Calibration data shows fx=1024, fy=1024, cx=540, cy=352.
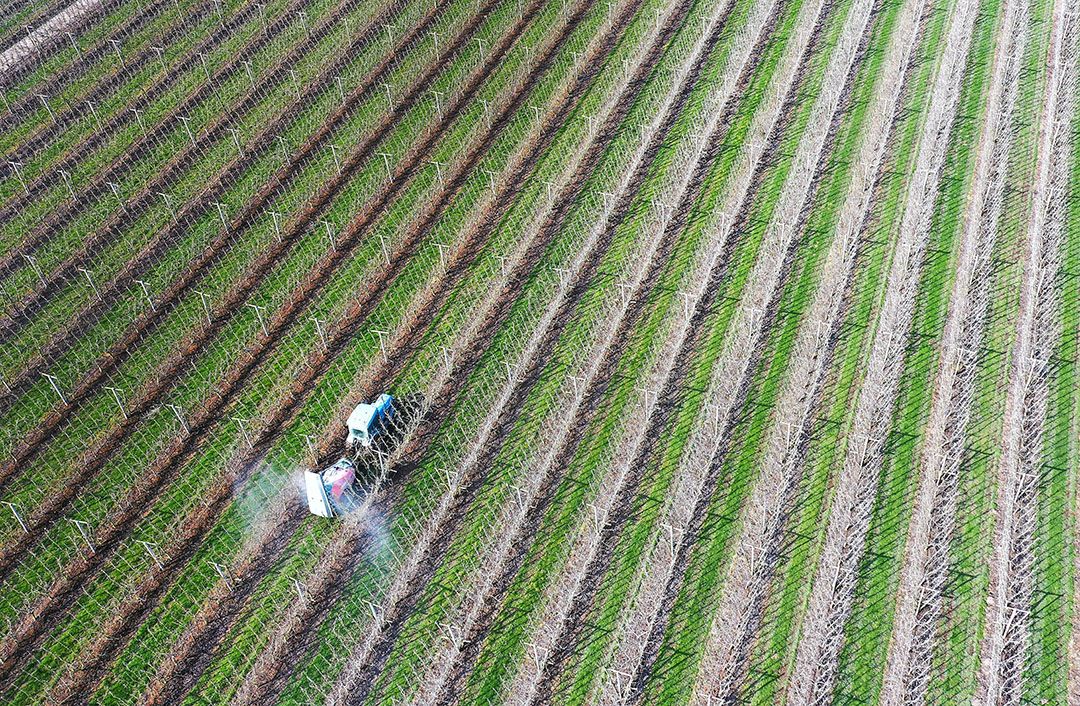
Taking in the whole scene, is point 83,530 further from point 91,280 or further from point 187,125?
point 187,125

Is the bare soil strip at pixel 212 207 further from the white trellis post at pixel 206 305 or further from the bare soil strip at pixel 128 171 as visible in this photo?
the white trellis post at pixel 206 305

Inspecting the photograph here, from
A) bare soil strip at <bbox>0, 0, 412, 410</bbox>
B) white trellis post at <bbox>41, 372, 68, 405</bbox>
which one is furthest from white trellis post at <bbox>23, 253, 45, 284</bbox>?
white trellis post at <bbox>41, 372, 68, 405</bbox>

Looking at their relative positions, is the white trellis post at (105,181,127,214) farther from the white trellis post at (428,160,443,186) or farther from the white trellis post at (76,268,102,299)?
the white trellis post at (428,160,443,186)

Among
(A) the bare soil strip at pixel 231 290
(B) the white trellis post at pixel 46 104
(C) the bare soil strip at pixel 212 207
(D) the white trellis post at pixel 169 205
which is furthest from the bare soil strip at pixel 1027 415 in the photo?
(B) the white trellis post at pixel 46 104

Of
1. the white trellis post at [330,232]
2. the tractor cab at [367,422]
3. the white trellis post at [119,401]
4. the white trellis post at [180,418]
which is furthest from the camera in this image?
the white trellis post at [330,232]

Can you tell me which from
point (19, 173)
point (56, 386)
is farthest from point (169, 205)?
point (56, 386)

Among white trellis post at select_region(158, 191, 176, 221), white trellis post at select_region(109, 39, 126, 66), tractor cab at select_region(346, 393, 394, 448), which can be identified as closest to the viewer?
tractor cab at select_region(346, 393, 394, 448)

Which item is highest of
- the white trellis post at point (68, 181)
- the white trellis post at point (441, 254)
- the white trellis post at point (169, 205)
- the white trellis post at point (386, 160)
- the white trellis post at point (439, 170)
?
the white trellis post at point (68, 181)
